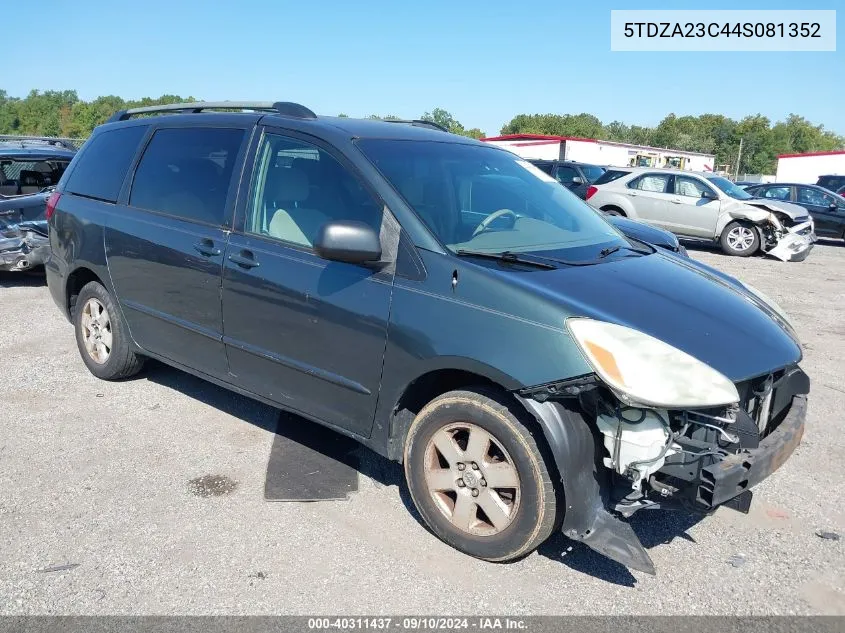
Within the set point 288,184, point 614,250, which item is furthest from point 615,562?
point 288,184

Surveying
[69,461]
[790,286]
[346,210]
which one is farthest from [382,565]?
[790,286]

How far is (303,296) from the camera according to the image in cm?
336

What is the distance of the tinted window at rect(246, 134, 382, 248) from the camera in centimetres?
340

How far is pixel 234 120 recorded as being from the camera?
3977mm

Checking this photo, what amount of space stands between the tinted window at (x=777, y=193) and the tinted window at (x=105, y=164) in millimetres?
15850

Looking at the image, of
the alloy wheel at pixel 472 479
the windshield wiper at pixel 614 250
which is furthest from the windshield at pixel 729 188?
the alloy wheel at pixel 472 479

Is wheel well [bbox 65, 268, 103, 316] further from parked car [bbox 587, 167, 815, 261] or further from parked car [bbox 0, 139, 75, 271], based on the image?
parked car [bbox 587, 167, 815, 261]

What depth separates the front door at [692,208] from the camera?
45.7 ft

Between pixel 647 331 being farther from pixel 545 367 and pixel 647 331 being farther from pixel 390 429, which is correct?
pixel 390 429

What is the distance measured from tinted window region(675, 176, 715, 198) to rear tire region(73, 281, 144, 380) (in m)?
12.3

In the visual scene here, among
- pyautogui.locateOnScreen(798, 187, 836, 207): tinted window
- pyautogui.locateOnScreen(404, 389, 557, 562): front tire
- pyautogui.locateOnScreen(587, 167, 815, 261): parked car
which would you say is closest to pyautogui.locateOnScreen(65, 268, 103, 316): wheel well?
pyautogui.locateOnScreen(404, 389, 557, 562): front tire

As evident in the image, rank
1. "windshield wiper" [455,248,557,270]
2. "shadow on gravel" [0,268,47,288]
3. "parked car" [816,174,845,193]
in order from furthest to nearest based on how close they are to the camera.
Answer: "parked car" [816,174,845,193] < "shadow on gravel" [0,268,47,288] < "windshield wiper" [455,248,557,270]

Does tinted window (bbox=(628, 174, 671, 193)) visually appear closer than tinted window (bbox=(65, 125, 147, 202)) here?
No

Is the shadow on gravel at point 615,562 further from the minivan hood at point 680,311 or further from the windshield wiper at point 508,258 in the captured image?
the windshield wiper at point 508,258
